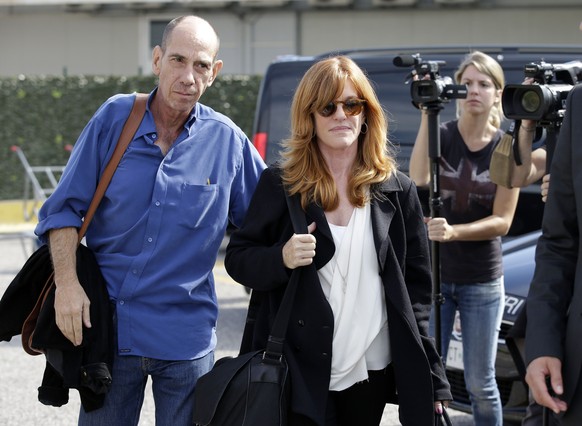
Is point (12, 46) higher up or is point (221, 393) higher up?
point (221, 393)

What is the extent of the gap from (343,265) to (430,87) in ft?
6.34

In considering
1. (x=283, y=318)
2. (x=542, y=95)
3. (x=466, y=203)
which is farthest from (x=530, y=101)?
(x=283, y=318)

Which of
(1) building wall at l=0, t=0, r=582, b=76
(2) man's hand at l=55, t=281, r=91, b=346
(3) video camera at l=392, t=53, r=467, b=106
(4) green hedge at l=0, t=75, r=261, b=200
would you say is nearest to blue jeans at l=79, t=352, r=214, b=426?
(2) man's hand at l=55, t=281, r=91, b=346

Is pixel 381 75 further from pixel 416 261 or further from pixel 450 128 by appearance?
pixel 416 261

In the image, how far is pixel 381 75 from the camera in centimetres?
868

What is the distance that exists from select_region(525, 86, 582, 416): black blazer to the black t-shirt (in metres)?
2.13

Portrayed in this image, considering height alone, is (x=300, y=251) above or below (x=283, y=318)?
above

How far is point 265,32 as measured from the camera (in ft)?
78.8

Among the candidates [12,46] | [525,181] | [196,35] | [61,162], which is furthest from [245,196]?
[12,46]

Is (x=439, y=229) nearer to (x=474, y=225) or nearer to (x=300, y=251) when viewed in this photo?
(x=474, y=225)

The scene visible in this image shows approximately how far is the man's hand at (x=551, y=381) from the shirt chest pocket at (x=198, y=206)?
4.01 feet

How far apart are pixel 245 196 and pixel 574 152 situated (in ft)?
4.10

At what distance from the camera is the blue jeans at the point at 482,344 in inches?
200

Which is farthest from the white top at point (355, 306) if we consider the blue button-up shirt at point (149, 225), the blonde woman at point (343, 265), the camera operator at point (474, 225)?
the camera operator at point (474, 225)
